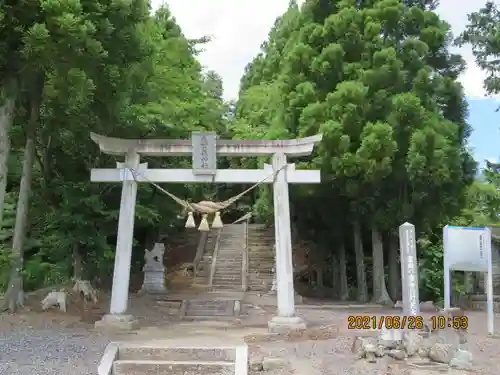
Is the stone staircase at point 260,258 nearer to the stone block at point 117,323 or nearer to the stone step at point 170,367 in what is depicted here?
the stone block at point 117,323

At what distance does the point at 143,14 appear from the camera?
11.2 meters

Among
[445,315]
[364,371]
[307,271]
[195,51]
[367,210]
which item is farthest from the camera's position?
[307,271]

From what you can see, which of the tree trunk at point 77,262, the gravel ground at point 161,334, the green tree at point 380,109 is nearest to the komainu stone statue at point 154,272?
the tree trunk at point 77,262

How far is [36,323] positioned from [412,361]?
7.21m

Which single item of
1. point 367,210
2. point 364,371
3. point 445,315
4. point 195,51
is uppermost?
point 195,51

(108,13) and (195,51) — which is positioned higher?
(195,51)

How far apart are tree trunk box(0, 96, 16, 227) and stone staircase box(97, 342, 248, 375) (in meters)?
4.01

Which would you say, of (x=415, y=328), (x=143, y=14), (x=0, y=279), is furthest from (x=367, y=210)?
(x=0, y=279)

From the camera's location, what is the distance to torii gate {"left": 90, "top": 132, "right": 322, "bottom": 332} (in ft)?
38.2

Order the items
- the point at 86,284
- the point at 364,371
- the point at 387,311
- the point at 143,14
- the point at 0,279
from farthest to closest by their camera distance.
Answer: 1. the point at 387,311
2. the point at 86,284
3. the point at 0,279
4. the point at 143,14
5. the point at 364,371

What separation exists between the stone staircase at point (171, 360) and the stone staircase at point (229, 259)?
36.9ft

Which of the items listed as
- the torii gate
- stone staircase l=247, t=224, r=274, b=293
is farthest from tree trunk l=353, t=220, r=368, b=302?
the torii gate

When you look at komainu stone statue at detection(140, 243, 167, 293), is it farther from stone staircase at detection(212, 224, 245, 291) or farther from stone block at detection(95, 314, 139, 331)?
stone block at detection(95, 314, 139, 331)

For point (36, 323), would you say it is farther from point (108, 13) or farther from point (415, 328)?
point (415, 328)
